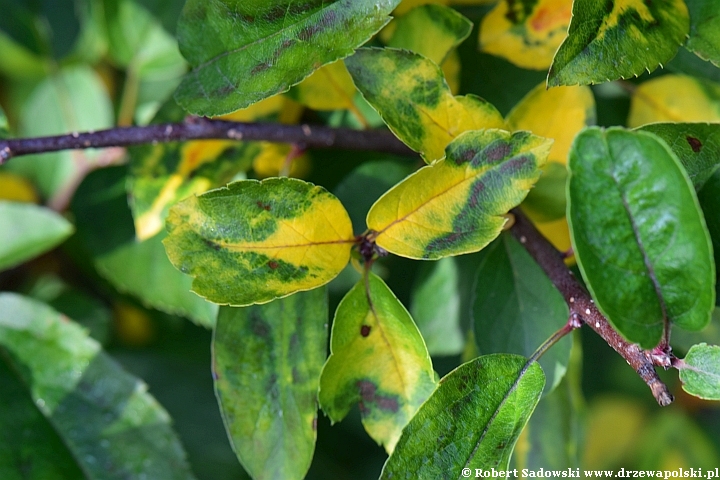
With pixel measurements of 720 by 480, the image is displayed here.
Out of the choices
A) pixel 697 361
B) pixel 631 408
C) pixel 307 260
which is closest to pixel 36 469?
pixel 307 260

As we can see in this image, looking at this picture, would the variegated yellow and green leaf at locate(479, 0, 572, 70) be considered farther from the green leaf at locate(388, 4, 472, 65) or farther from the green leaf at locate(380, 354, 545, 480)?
the green leaf at locate(380, 354, 545, 480)

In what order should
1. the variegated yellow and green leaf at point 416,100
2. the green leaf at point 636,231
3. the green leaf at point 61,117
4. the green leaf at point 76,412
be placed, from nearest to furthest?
1. the green leaf at point 636,231
2. the variegated yellow and green leaf at point 416,100
3. the green leaf at point 76,412
4. the green leaf at point 61,117

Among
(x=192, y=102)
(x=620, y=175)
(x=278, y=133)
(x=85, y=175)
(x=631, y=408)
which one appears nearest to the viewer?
(x=620, y=175)

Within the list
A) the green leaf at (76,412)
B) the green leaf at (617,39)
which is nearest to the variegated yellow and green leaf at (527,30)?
the green leaf at (617,39)

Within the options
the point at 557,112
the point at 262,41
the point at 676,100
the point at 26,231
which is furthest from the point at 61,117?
the point at 676,100

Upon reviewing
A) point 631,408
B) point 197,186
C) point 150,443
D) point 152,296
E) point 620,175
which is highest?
point 620,175

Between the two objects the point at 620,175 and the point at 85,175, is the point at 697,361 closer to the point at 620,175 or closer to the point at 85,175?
the point at 620,175

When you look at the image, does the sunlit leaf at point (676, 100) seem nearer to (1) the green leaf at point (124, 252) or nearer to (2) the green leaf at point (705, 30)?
(2) the green leaf at point (705, 30)
